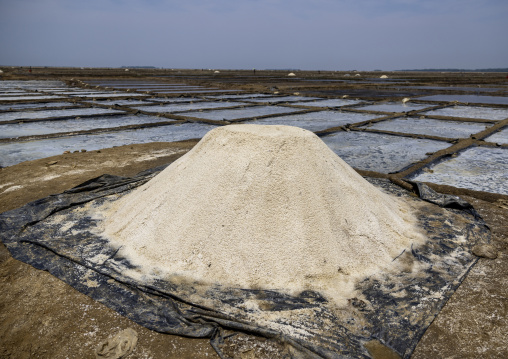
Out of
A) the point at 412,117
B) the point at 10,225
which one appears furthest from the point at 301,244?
the point at 412,117

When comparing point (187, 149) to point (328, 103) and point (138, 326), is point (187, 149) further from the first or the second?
point (328, 103)

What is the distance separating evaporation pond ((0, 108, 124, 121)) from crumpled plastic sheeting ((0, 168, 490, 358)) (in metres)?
6.48

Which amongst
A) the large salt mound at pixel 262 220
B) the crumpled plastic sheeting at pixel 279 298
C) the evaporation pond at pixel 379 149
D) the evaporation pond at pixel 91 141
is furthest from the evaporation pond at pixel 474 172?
the evaporation pond at pixel 91 141

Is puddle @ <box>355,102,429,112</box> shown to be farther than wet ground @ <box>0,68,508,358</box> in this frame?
Yes

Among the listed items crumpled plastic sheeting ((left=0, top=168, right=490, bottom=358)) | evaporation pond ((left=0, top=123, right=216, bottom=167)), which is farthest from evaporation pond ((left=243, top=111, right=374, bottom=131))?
crumpled plastic sheeting ((left=0, top=168, right=490, bottom=358))

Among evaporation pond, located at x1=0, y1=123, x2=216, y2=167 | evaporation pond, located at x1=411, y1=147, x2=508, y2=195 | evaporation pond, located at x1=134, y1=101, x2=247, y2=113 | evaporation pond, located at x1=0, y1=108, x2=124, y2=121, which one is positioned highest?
evaporation pond, located at x1=134, y1=101, x2=247, y2=113

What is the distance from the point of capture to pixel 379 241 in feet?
8.69

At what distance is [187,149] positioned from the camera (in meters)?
5.88

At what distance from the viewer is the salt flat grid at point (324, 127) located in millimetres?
5172

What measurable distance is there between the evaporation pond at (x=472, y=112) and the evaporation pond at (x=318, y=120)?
7.01 ft

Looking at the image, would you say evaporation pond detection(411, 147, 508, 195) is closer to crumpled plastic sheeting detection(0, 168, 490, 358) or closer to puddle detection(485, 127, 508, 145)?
puddle detection(485, 127, 508, 145)

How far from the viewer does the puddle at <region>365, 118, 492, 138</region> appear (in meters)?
7.01

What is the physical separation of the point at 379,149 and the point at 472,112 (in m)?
5.62

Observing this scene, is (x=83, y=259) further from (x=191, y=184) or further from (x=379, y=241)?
(x=379, y=241)
